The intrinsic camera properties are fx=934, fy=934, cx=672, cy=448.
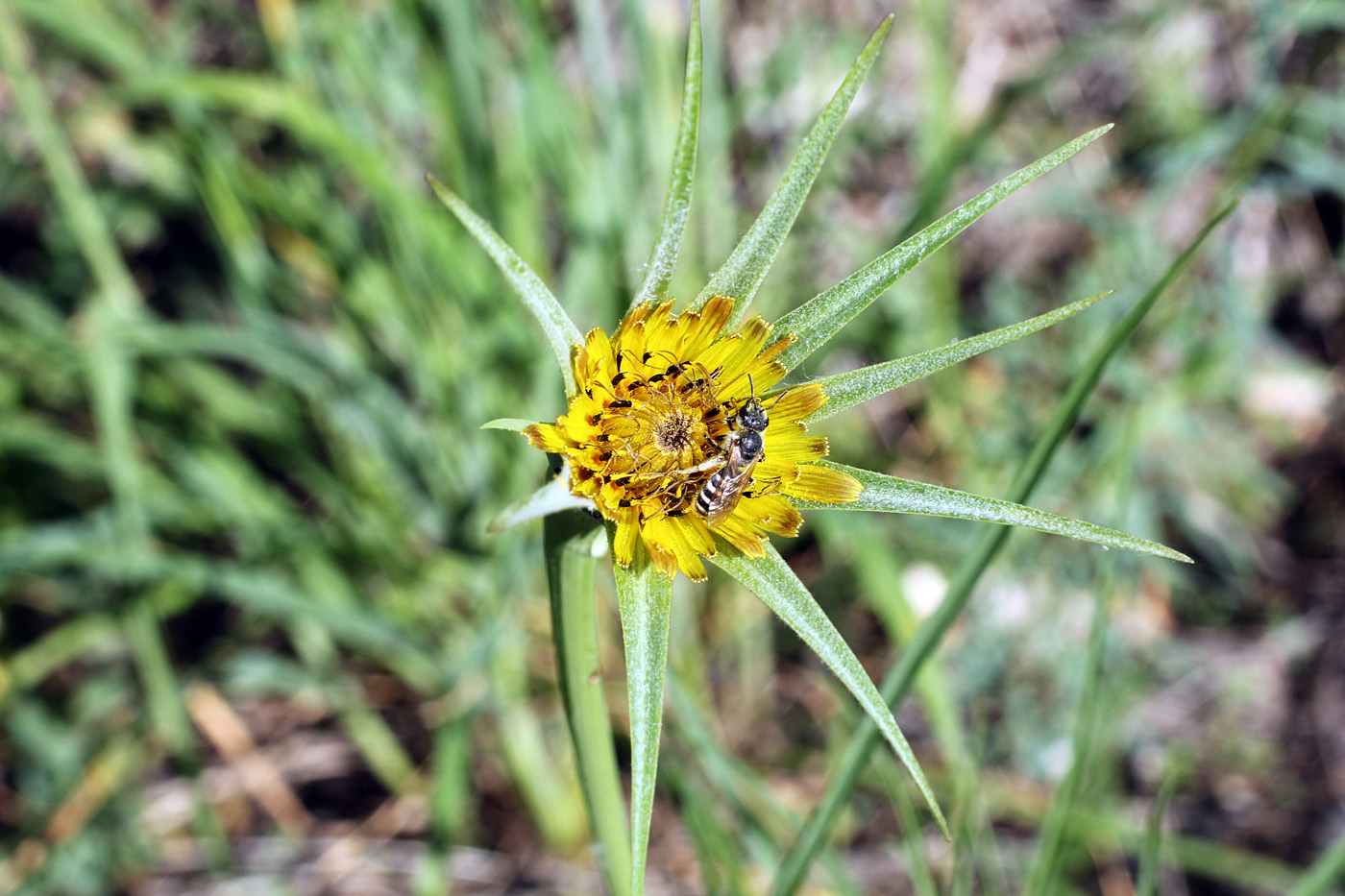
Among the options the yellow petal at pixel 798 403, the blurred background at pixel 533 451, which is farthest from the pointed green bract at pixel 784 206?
the blurred background at pixel 533 451

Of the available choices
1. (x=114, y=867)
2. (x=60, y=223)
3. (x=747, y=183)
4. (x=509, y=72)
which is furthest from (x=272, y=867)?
(x=747, y=183)

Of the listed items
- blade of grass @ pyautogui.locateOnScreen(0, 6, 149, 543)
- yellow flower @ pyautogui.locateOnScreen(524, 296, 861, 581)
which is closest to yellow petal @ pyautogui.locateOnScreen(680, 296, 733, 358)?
yellow flower @ pyautogui.locateOnScreen(524, 296, 861, 581)

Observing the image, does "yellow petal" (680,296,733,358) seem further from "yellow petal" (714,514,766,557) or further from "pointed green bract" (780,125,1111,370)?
"yellow petal" (714,514,766,557)

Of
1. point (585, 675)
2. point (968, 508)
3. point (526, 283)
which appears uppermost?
point (526, 283)

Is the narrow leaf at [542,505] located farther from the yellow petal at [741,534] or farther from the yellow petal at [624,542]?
the yellow petal at [741,534]

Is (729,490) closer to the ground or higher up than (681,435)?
closer to the ground

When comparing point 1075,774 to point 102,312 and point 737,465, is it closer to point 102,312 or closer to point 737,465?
point 737,465

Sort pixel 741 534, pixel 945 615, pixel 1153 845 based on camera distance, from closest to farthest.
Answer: pixel 741 534, pixel 945 615, pixel 1153 845

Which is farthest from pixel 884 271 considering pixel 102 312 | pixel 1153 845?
pixel 102 312
